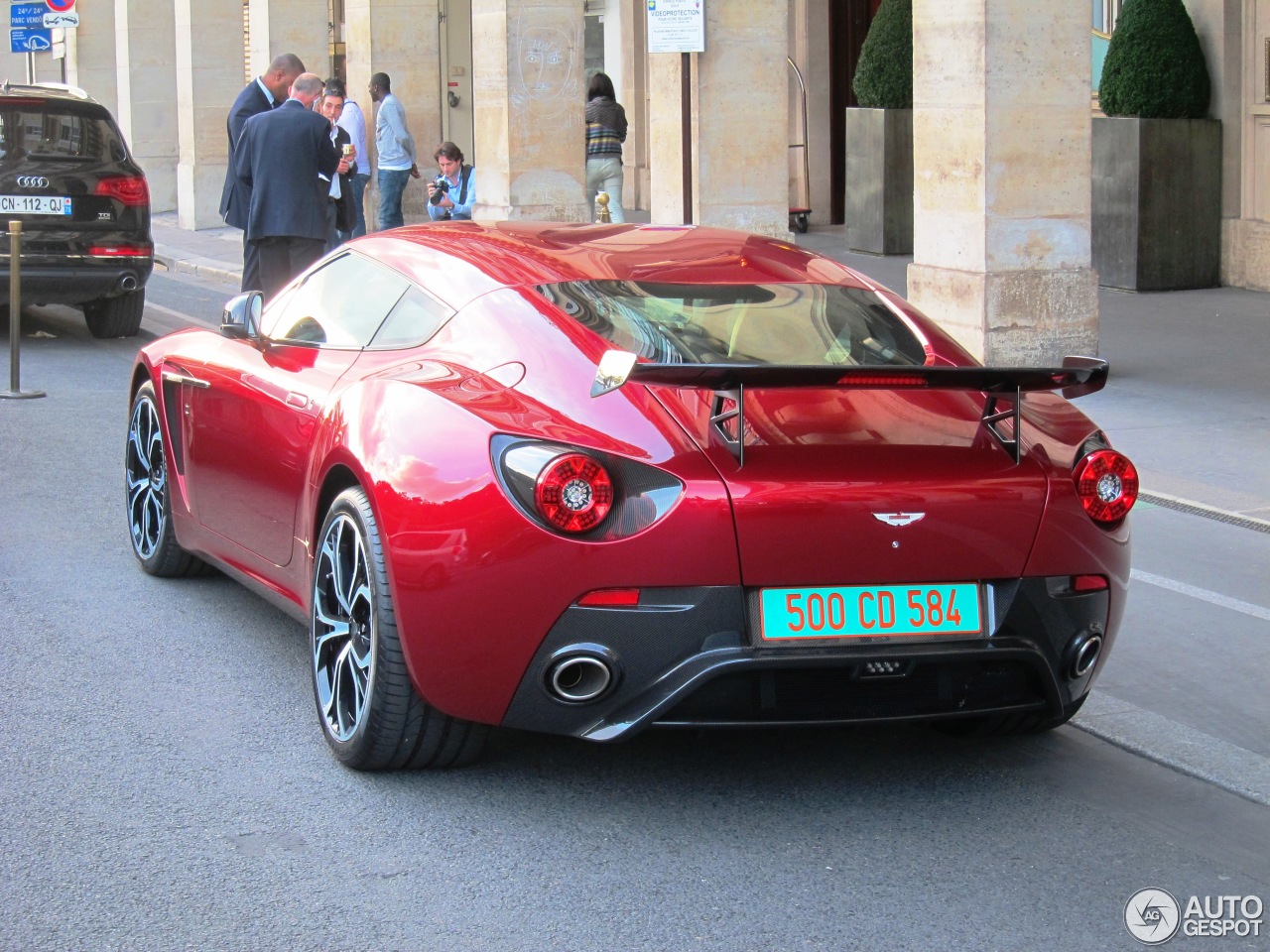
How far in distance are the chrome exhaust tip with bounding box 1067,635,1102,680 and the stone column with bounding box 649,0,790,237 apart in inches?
473

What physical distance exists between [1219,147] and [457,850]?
544 inches

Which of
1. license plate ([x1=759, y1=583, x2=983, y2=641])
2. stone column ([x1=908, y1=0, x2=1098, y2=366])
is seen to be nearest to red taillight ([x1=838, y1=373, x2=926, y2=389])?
license plate ([x1=759, y1=583, x2=983, y2=641])

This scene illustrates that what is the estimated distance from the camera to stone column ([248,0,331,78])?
81.9 ft

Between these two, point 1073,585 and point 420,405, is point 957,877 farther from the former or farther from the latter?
point 420,405

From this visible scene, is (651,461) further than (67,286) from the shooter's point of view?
No

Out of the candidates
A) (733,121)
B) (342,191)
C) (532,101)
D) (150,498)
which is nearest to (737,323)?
(150,498)

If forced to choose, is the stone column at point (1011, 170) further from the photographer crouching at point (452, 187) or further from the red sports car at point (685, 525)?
the photographer crouching at point (452, 187)

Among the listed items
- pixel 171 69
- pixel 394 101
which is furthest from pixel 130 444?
pixel 171 69

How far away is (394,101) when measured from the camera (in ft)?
68.2

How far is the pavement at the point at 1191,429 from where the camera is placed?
500cm

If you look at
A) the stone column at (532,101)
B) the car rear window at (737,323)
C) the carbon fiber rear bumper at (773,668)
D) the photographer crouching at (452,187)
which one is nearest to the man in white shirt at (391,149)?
the photographer crouching at (452,187)

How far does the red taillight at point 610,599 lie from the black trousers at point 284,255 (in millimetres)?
8115

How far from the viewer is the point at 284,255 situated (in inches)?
472

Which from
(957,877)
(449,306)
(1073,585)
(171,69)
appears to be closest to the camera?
(957,877)
